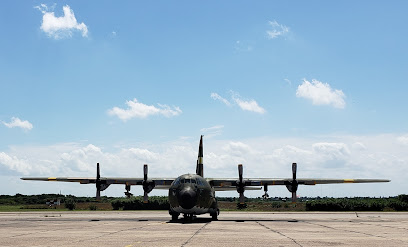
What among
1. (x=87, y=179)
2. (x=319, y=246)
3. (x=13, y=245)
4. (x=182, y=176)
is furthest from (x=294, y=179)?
(x=13, y=245)

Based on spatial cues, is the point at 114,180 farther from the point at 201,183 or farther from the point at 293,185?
the point at 293,185

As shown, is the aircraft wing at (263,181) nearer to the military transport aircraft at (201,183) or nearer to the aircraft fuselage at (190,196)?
the military transport aircraft at (201,183)

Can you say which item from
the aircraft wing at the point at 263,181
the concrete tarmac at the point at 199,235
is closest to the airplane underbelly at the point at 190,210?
the concrete tarmac at the point at 199,235

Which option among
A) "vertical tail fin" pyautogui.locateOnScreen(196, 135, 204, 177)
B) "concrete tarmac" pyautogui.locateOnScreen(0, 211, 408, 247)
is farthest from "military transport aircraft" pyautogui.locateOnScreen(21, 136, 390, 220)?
"concrete tarmac" pyautogui.locateOnScreen(0, 211, 408, 247)

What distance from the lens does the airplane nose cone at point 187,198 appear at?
32125 millimetres

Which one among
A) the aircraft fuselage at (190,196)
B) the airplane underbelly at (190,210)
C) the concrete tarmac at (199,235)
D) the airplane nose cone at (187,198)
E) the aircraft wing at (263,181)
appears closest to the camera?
the concrete tarmac at (199,235)

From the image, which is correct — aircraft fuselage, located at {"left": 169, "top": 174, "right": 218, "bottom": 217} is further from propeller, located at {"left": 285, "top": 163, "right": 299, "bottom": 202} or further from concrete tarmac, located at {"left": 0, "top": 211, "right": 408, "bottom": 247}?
propeller, located at {"left": 285, "top": 163, "right": 299, "bottom": 202}

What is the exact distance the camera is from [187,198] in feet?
105

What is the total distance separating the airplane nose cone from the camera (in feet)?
105

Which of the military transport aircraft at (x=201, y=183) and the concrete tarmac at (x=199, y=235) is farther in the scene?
the military transport aircraft at (x=201, y=183)

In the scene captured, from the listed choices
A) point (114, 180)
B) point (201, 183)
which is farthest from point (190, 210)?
point (114, 180)

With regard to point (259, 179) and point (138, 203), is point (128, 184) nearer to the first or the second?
point (259, 179)

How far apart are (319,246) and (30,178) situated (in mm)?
37616

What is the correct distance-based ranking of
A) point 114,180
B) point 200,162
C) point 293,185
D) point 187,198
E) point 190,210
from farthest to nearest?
point 114,180, point 293,185, point 200,162, point 190,210, point 187,198
